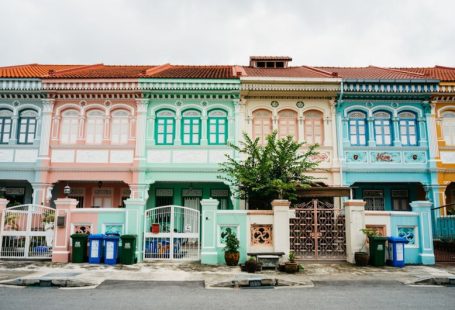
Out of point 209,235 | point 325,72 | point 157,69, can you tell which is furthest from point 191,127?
point 325,72

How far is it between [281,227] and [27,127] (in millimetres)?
12361

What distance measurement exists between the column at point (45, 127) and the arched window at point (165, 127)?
462cm

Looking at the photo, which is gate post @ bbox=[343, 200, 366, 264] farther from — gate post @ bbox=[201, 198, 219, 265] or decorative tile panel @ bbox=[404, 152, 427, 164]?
decorative tile panel @ bbox=[404, 152, 427, 164]

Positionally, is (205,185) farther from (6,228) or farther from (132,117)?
(6,228)

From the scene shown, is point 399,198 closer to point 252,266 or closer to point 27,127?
point 252,266

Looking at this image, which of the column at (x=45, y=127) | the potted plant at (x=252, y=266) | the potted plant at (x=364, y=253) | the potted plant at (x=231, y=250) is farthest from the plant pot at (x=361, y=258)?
the column at (x=45, y=127)

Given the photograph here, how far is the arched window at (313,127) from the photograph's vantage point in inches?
696

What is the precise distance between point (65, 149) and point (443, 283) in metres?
14.8

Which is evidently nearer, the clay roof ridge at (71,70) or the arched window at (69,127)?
the arched window at (69,127)

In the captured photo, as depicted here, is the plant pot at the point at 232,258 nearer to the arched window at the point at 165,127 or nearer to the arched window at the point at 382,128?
the arched window at the point at 165,127

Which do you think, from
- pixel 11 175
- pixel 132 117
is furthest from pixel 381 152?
pixel 11 175

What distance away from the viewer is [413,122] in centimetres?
1775

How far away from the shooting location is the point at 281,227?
12031 millimetres

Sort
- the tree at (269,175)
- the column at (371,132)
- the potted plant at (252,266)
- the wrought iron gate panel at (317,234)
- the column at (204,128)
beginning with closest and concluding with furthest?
the potted plant at (252,266) < the wrought iron gate panel at (317,234) < the tree at (269,175) < the column at (204,128) < the column at (371,132)
